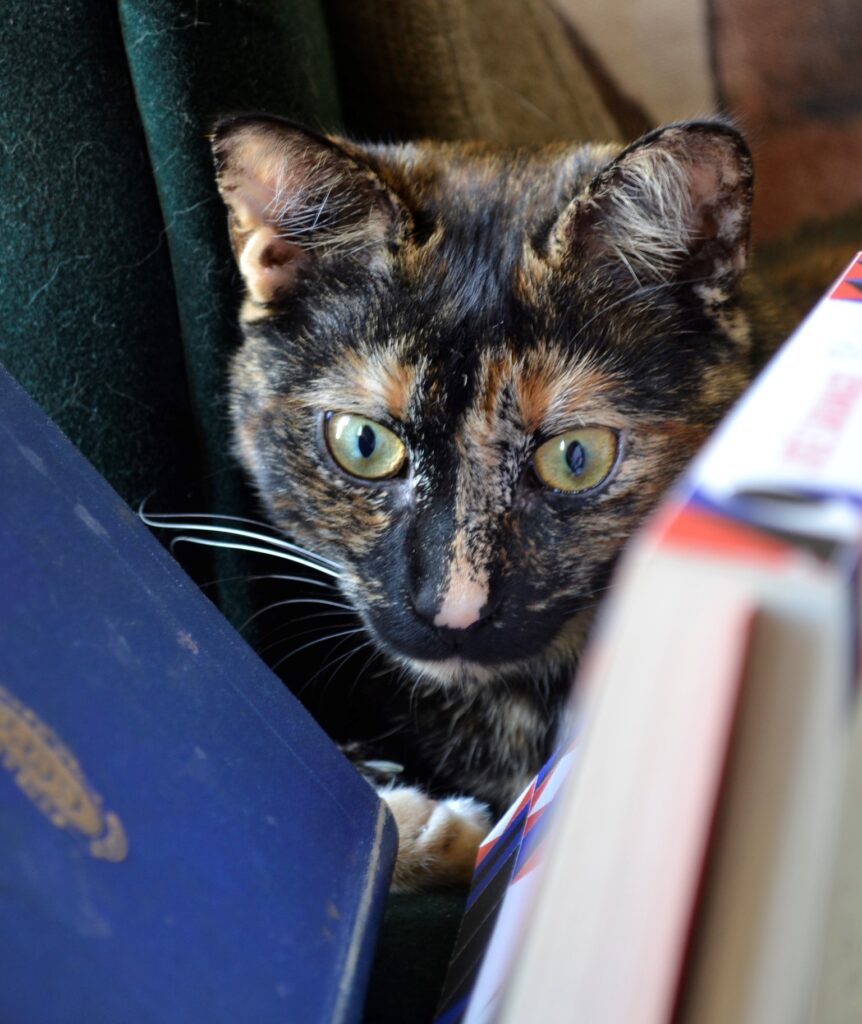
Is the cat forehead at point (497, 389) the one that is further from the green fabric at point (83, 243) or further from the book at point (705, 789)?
the book at point (705, 789)

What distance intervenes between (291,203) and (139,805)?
1.68 ft

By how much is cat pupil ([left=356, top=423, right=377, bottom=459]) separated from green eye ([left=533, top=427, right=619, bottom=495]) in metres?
0.13

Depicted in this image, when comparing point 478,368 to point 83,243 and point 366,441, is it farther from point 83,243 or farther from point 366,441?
point 83,243

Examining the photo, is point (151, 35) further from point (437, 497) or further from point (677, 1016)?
point (677, 1016)

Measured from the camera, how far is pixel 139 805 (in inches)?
17.6

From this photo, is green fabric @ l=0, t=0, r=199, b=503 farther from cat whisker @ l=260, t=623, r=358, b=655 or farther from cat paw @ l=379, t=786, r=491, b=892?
cat paw @ l=379, t=786, r=491, b=892

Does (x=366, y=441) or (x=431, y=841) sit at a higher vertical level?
(x=366, y=441)

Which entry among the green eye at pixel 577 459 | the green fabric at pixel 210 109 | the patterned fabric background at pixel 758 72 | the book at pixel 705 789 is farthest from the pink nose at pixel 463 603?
the patterned fabric background at pixel 758 72

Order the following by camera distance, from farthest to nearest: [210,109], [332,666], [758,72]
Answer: [758,72] → [332,666] → [210,109]

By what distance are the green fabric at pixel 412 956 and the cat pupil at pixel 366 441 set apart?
1.07ft

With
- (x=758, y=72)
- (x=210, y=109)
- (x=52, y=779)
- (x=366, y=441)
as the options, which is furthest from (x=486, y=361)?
(x=758, y=72)

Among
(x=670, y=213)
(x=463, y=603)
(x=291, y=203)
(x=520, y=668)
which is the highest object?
(x=291, y=203)

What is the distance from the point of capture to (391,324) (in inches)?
30.6

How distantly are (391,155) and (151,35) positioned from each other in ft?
0.76
